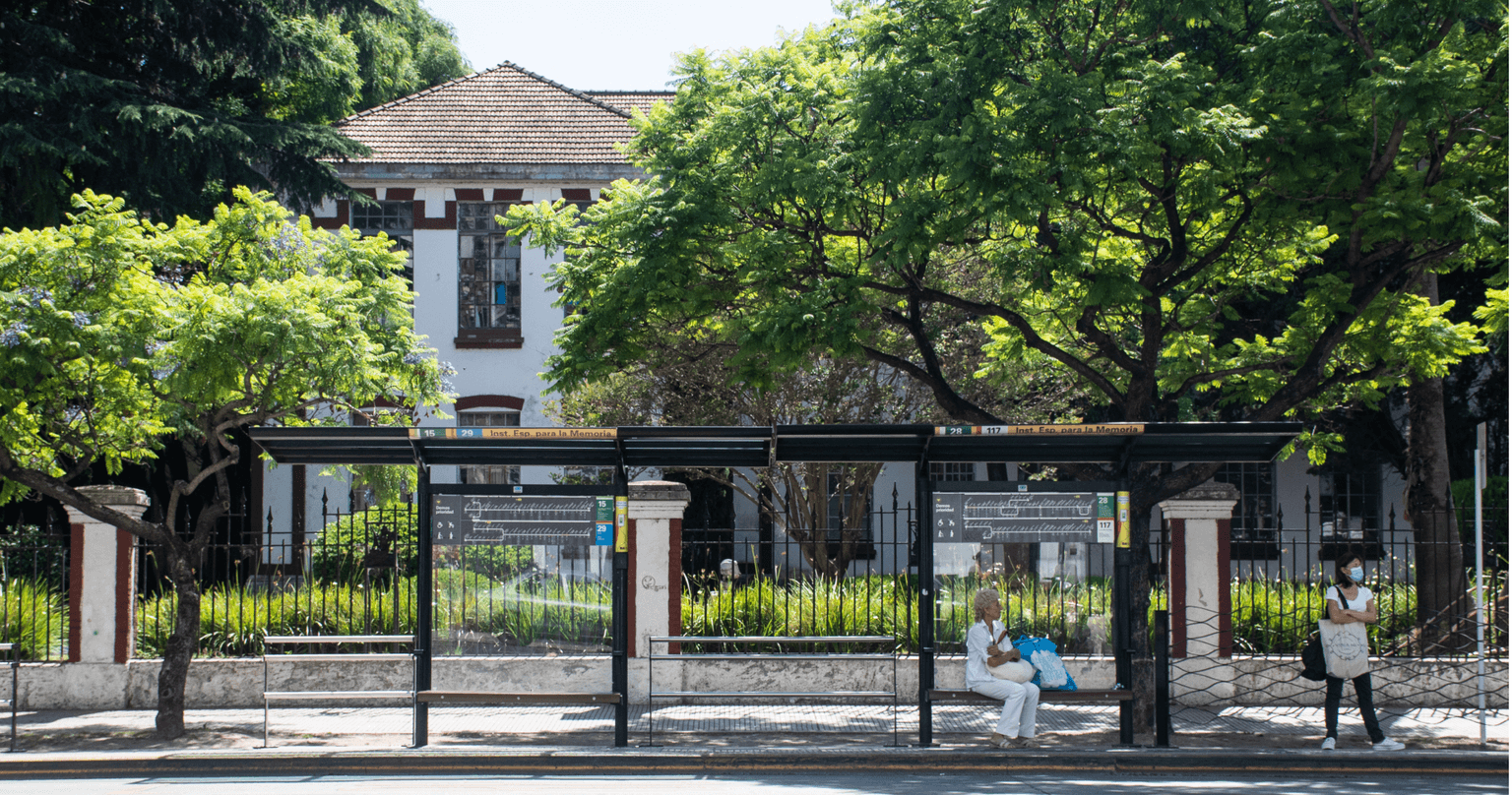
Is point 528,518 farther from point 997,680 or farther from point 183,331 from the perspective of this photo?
point 997,680

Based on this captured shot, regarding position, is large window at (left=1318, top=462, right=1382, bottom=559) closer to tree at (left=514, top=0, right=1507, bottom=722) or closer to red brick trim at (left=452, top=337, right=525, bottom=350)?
tree at (left=514, top=0, right=1507, bottom=722)

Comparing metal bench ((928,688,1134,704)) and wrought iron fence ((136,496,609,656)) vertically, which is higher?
wrought iron fence ((136,496,609,656))

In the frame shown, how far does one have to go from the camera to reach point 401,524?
1598cm

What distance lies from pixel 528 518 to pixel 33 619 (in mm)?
6035

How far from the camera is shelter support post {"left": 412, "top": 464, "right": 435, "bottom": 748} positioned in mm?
9805

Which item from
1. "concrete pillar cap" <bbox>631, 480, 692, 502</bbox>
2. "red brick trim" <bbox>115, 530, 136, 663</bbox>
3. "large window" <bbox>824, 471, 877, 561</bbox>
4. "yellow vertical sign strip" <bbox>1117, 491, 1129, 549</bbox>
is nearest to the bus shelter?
"yellow vertical sign strip" <bbox>1117, 491, 1129, 549</bbox>

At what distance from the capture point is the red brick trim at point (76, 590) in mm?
11844

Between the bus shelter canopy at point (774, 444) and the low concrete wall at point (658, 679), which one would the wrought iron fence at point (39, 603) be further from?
the bus shelter canopy at point (774, 444)

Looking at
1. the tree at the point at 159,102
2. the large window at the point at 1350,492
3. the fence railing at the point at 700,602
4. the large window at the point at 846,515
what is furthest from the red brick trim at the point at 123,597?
the large window at the point at 1350,492

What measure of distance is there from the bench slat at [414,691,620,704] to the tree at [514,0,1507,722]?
348 centimetres

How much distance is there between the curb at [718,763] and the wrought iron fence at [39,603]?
3.06m

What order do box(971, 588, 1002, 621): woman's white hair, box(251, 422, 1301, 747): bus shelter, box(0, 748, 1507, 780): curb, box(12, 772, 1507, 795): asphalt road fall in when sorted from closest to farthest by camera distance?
box(12, 772, 1507, 795): asphalt road → box(0, 748, 1507, 780): curb → box(251, 422, 1301, 747): bus shelter → box(971, 588, 1002, 621): woman's white hair

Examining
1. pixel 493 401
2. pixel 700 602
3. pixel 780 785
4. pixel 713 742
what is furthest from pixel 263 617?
pixel 493 401

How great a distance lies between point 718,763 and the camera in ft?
30.9
